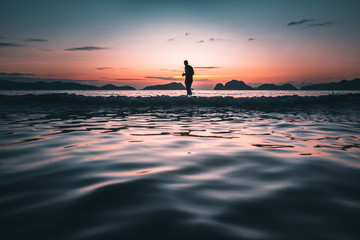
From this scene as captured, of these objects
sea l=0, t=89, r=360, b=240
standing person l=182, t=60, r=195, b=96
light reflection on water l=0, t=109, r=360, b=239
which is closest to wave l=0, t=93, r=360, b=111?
standing person l=182, t=60, r=195, b=96

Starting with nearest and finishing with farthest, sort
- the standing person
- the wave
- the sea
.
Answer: the sea < the wave < the standing person

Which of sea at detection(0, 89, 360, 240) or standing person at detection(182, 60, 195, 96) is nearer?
sea at detection(0, 89, 360, 240)

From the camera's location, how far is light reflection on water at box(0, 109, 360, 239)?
4.20ft

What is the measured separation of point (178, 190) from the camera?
1841mm

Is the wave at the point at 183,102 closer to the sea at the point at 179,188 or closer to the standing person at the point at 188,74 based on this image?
the standing person at the point at 188,74

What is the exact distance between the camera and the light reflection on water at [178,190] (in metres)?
1.28

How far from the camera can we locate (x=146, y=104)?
36.8 feet

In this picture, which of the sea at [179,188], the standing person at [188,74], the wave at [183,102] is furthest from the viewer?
the standing person at [188,74]

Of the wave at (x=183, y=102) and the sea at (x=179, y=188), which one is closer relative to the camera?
the sea at (x=179, y=188)

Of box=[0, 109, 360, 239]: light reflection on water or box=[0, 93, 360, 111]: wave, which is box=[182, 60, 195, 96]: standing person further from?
box=[0, 109, 360, 239]: light reflection on water

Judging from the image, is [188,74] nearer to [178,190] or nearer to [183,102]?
[183,102]

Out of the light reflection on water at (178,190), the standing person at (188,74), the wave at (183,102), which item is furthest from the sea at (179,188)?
the standing person at (188,74)

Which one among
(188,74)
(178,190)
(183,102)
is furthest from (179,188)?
(188,74)

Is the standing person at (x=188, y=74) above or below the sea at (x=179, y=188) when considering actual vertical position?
above
